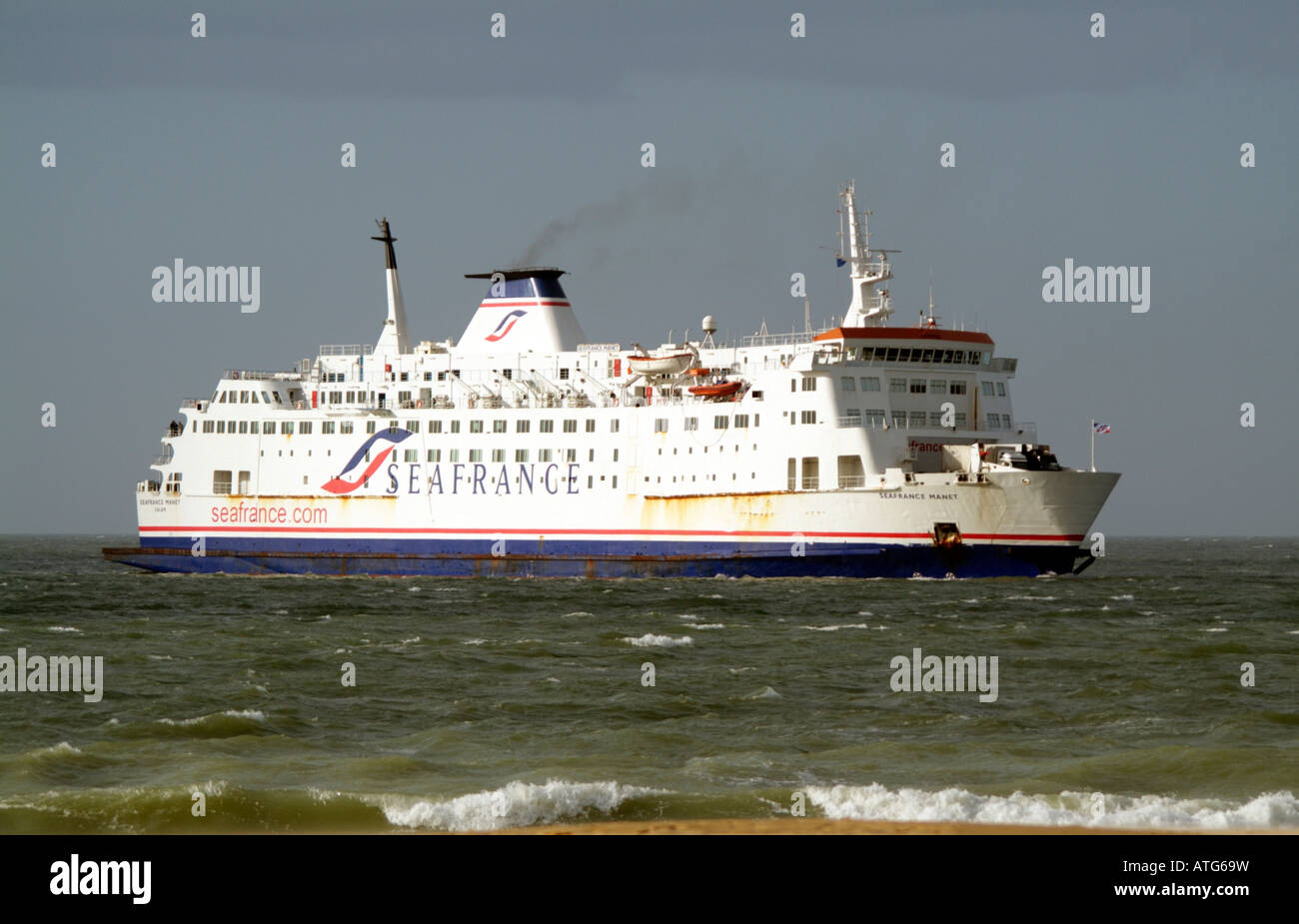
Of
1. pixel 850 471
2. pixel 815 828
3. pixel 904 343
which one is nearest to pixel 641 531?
pixel 850 471

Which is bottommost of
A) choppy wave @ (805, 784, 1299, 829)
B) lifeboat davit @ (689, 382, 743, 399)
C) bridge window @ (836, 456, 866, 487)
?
choppy wave @ (805, 784, 1299, 829)

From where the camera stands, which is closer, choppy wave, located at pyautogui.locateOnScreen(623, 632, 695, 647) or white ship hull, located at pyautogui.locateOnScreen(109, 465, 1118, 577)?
choppy wave, located at pyautogui.locateOnScreen(623, 632, 695, 647)

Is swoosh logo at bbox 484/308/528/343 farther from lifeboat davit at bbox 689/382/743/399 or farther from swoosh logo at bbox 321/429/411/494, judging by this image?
lifeboat davit at bbox 689/382/743/399

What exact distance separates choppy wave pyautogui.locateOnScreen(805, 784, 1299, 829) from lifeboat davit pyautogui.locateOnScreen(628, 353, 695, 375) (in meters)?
35.9

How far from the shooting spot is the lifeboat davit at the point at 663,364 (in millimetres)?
51750

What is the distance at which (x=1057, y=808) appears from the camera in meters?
15.9

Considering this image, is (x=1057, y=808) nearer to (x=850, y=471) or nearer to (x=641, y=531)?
(x=850, y=471)

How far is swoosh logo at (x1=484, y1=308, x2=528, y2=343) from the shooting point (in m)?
57.0

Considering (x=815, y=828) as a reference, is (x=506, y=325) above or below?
above

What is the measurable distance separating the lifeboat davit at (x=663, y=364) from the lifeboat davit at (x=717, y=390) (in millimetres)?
1581

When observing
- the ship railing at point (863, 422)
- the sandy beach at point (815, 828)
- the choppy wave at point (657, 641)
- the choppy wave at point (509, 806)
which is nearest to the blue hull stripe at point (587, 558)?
the ship railing at point (863, 422)

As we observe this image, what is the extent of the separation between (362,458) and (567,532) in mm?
9230

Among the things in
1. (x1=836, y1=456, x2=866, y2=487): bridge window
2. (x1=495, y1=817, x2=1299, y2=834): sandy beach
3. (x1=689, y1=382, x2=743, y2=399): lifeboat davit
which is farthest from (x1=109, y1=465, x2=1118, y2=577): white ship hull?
(x1=495, y1=817, x2=1299, y2=834): sandy beach
